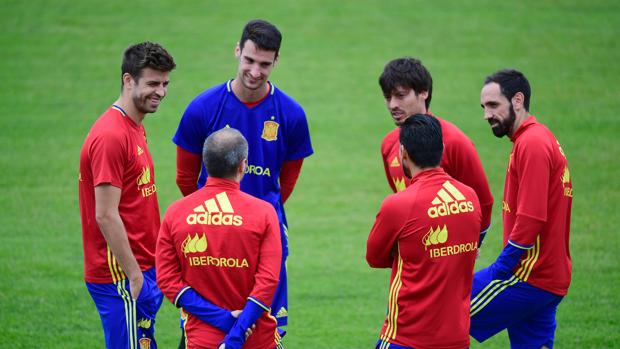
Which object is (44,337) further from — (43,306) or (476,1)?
(476,1)

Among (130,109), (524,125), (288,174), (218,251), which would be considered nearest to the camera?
(218,251)

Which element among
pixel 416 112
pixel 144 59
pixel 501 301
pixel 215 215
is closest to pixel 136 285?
pixel 215 215

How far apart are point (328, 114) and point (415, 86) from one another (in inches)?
440

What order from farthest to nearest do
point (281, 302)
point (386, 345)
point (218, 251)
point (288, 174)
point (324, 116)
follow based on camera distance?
point (324, 116), point (288, 174), point (281, 302), point (386, 345), point (218, 251)

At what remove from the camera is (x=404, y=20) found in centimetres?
2159

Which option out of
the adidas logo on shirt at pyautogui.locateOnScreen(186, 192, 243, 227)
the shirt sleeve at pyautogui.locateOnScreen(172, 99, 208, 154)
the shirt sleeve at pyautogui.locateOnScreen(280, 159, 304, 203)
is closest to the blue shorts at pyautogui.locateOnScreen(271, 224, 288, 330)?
the shirt sleeve at pyautogui.locateOnScreen(280, 159, 304, 203)

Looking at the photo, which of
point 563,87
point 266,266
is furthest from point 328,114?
point 266,266

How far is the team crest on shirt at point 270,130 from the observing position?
Answer: 6.54 metres

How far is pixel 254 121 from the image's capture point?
21.4ft

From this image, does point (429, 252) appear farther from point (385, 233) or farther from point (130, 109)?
point (130, 109)

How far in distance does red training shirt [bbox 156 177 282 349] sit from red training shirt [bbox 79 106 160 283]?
87cm

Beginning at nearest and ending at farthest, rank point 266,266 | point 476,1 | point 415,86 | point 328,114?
point 266,266 < point 415,86 < point 328,114 < point 476,1

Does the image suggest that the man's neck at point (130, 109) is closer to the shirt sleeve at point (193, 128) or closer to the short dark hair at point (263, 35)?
the shirt sleeve at point (193, 128)

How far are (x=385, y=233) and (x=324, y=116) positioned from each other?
12084 millimetres
